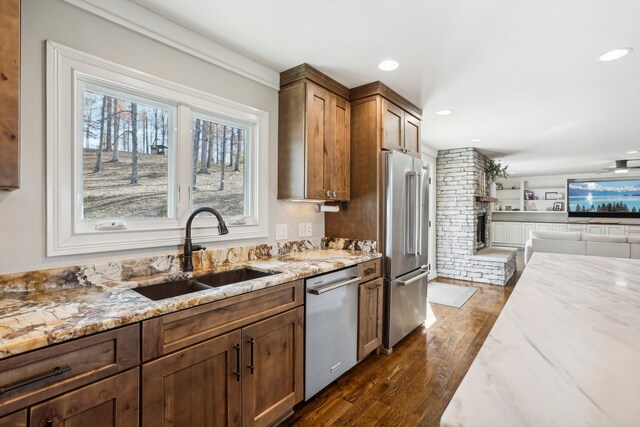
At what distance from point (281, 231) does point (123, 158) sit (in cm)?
129

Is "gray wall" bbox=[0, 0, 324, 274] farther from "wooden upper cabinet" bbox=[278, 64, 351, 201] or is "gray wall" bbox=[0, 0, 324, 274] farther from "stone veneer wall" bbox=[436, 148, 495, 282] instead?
"stone veneer wall" bbox=[436, 148, 495, 282]

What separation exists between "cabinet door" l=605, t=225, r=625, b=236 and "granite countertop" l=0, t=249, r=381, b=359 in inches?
391

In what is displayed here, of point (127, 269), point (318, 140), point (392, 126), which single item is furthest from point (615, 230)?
point (127, 269)

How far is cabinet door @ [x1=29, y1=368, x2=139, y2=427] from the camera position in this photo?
1011 mm

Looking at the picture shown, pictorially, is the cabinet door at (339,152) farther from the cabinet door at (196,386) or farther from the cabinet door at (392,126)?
the cabinet door at (196,386)

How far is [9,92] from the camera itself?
117 centimetres

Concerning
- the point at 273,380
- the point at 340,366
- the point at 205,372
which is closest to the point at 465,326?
the point at 340,366

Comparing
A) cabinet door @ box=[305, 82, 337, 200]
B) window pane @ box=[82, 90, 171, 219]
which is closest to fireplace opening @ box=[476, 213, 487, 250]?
cabinet door @ box=[305, 82, 337, 200]

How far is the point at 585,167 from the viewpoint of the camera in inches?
313

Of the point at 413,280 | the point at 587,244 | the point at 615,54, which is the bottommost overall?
the point at 413,280

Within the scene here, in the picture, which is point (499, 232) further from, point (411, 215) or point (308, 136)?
point (308, 136)

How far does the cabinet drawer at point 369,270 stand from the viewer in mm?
2536

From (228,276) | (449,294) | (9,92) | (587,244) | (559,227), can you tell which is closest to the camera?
(9,92)

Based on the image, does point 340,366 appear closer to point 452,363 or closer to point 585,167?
point 452,363
